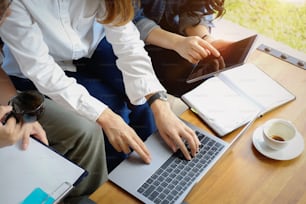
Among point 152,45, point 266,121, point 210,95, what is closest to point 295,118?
point 266,121

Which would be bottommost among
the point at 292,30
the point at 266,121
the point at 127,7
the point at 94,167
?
the point at 94,167

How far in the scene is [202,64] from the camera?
1104 mm

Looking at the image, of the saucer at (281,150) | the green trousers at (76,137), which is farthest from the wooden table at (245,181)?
the green trousers at (76,137)

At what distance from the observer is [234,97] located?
3.30ft

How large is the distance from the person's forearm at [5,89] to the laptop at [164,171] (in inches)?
12.8

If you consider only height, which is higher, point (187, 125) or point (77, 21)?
point (77, 21)

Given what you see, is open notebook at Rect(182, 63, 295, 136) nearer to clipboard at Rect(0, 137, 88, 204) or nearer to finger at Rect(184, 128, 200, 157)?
finger at Rect(184, 128, 200, 157)

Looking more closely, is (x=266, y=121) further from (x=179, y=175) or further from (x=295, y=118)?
(x=179, y=175)

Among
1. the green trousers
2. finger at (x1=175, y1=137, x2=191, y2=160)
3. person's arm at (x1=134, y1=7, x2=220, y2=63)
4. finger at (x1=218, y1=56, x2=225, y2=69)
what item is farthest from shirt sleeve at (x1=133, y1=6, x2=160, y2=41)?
finger at (x1=175, y1=137, x2=191, y2=160)

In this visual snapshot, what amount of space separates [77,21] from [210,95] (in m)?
0.38

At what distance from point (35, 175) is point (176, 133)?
312mm

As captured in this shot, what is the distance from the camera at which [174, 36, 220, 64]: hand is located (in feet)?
3.63

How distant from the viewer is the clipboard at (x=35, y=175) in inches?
30.0

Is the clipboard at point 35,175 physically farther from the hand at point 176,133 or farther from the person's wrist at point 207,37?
the person's wrist at point 207,37
